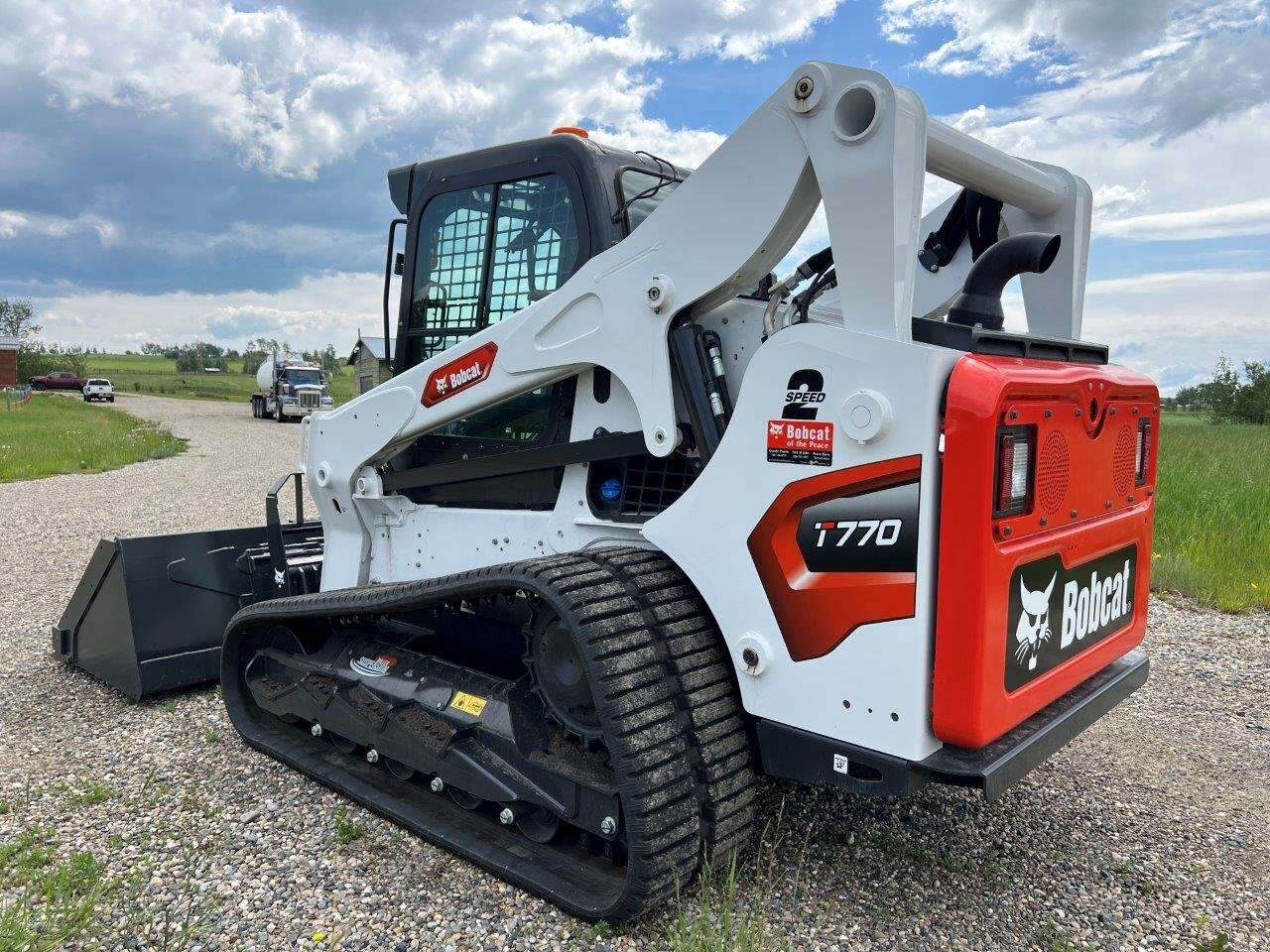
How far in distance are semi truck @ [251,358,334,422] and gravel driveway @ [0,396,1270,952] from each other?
29.2 m

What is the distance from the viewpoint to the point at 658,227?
123 inches

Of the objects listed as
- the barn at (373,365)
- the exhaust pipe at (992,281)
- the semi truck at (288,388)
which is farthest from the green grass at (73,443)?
A: the exhaust pipe at (992,281)

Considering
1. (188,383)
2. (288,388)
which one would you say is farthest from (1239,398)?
(188,383)

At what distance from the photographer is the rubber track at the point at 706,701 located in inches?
111

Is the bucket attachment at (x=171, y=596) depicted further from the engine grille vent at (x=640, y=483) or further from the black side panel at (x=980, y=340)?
the black side panel at (x=980, y=340)

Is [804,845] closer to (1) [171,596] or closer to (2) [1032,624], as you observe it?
(2) [1032,624]

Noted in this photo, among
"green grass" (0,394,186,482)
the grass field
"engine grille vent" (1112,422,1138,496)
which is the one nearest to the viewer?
"engine grille vent" (1112,422,1138,496)

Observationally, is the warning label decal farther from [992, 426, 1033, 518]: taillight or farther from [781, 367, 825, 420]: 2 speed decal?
[992, 426, 1033, 518]: taillight

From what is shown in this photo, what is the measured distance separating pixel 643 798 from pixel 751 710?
42 cm

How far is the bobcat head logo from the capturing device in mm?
2662

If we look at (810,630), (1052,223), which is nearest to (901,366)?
(810,630)

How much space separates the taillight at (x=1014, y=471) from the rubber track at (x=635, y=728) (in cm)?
107

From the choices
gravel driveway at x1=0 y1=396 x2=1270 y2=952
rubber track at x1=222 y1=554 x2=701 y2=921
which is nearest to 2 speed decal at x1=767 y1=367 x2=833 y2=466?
rubber track at x1=222 y1=554 x2=701 y2=921

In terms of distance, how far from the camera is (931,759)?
8.37 feet
